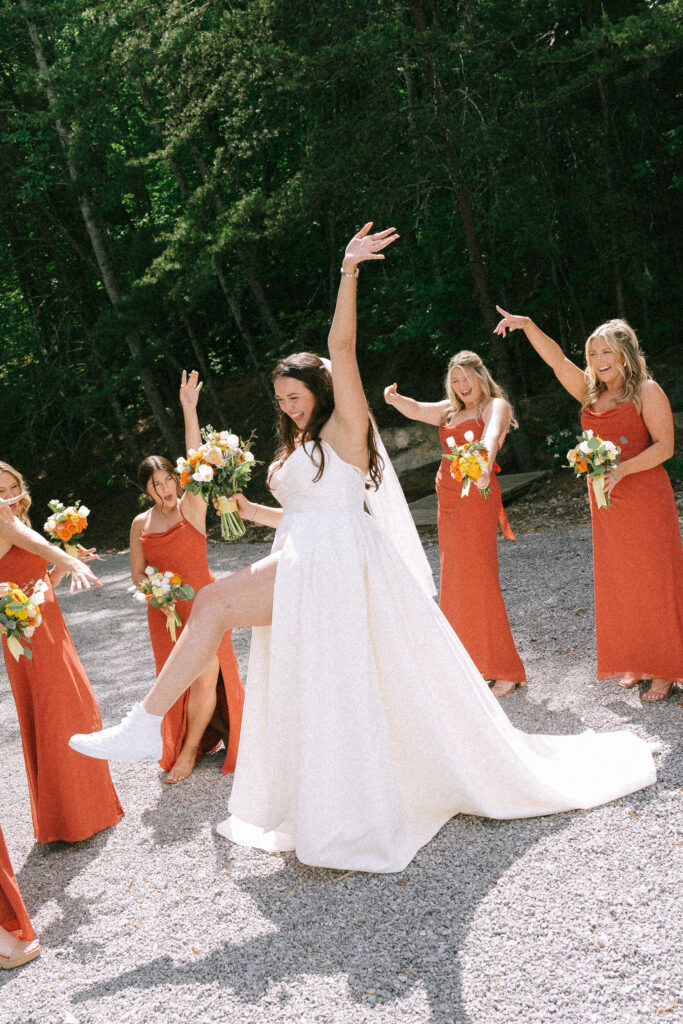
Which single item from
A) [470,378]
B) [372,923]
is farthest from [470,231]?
[372,923]

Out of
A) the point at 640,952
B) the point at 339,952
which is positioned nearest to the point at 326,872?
the point at 339,952

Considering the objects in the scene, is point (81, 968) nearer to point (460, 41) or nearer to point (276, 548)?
point (276, 548)

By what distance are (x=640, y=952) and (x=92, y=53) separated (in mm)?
15856

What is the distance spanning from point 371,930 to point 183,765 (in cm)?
246

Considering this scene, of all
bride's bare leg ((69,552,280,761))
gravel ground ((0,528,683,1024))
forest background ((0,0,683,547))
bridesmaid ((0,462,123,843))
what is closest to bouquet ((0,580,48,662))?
bridesmaid ((0,462,123,843))

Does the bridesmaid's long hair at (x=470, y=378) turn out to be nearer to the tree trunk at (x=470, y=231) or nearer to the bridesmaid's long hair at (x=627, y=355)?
the bridesmaid's long hair at (x=627, y=355)

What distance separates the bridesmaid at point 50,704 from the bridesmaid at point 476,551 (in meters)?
2.61

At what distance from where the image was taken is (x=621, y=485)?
560 cm

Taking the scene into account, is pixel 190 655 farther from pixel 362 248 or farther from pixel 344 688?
pixel 362 248

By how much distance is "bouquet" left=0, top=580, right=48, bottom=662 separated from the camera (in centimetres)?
434

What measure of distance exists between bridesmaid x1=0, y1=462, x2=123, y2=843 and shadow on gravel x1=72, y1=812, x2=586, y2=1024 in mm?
1281

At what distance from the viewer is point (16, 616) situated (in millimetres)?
4367

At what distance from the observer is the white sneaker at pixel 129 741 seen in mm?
3676

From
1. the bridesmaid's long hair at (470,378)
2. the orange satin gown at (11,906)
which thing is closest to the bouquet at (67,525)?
the orange satin gown at (11,906)
